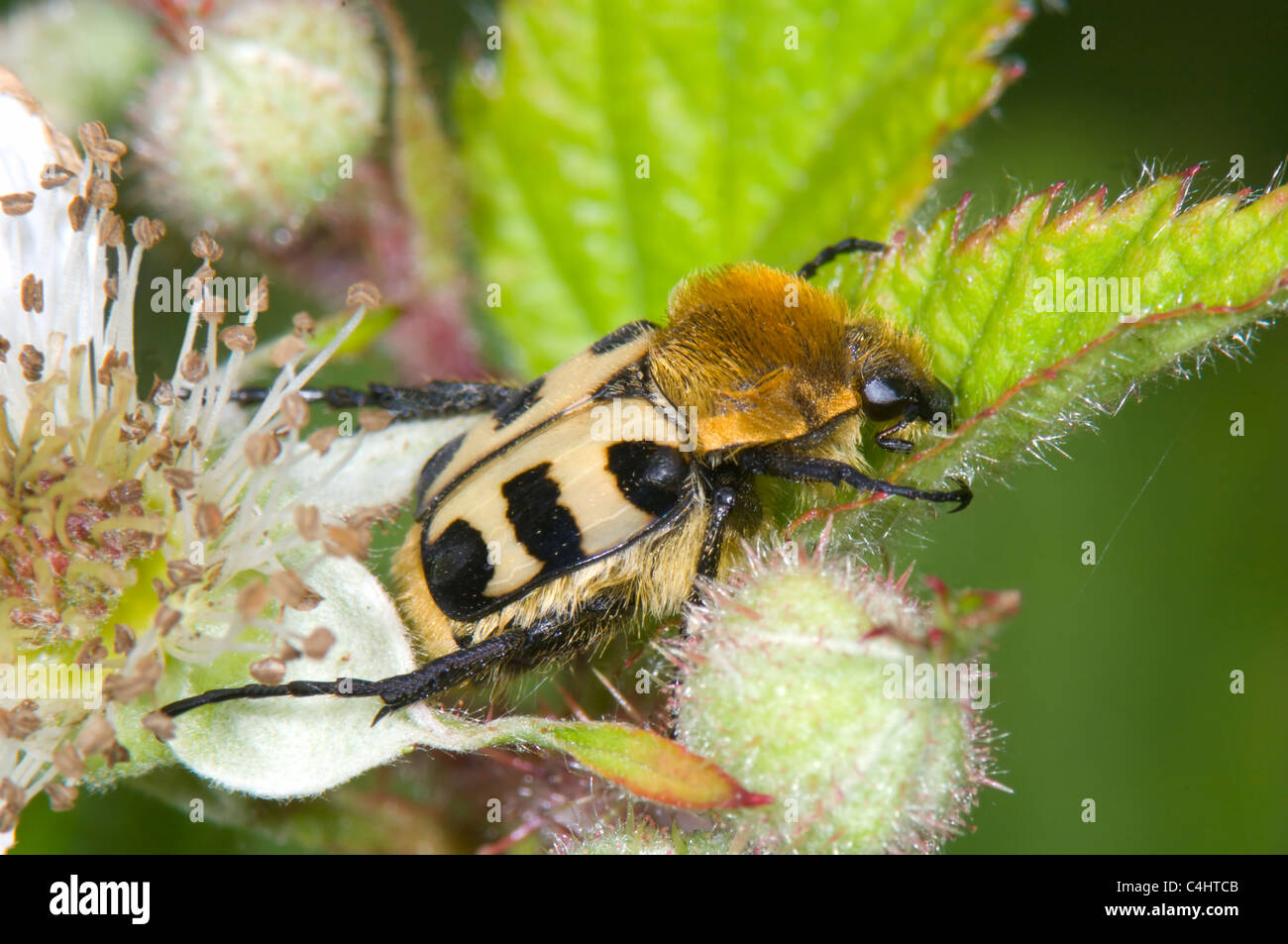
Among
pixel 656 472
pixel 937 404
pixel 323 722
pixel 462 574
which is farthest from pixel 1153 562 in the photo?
pixel 323 722

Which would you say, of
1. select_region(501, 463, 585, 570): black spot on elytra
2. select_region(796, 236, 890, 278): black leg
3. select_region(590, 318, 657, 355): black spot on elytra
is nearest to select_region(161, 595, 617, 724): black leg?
select_region(501, 463, 585, 570): black spot on elytra

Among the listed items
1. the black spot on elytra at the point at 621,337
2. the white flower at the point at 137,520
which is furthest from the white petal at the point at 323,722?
the black spot on elytra at the point at 621,337

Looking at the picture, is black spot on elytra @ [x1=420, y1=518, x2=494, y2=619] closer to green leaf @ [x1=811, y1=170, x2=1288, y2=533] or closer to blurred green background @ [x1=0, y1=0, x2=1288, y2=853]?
green leaf @ [x1=811, y1=170, x2=1288, y2=533]

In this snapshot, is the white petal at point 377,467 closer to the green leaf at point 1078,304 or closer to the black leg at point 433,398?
the black leg at point 433,398

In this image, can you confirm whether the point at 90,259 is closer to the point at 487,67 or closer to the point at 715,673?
the point at 487,67

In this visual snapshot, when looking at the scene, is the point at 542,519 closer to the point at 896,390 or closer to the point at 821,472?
the point at 821,472

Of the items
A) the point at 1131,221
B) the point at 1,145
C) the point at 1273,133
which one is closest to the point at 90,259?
the point at 1,145

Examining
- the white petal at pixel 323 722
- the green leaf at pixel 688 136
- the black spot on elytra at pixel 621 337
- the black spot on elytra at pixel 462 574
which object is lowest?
the white petal at pixel 323 722
